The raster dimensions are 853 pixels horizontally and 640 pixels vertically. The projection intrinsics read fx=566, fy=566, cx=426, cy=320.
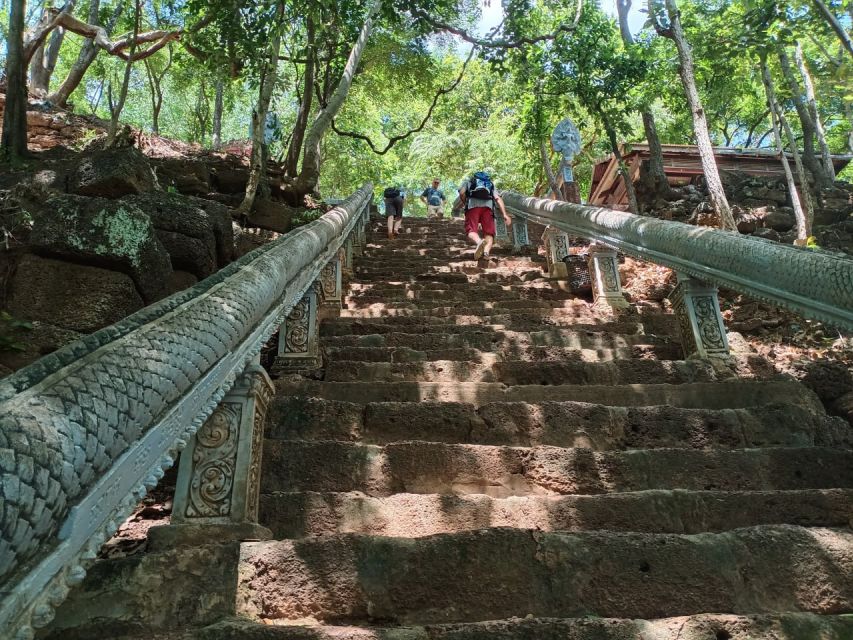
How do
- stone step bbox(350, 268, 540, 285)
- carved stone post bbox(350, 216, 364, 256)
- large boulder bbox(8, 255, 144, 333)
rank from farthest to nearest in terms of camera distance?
1. carved stone post bbox(350, 216, 364, 256)
2. stone step bbox(350, 268, 540, 285)
3. large boulder bbox(8, 255, 144, 333)

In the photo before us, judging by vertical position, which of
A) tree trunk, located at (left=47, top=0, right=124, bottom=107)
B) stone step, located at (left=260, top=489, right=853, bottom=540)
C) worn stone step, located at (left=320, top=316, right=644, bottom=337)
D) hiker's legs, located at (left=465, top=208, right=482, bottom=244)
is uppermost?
tree trunk, located at (left=47, top=0, right=124, bottom=107)

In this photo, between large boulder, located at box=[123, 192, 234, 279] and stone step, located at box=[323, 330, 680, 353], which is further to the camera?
stone step, located at box=[323, 330, 680, 353]

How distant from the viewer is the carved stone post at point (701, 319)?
3.91 metres

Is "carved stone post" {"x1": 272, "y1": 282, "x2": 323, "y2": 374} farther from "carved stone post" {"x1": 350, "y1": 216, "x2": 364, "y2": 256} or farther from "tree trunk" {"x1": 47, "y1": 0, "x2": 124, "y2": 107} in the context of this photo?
"tree trunk" {"x1": 47, "y1": 0, "x2": 124, "y2": 107}

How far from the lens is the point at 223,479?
6.71ft

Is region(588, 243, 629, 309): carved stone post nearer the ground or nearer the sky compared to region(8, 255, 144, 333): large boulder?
nearer the sky

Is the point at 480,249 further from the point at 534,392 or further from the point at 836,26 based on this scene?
the point at 836,26

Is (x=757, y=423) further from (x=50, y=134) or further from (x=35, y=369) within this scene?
(x=50, y=134)

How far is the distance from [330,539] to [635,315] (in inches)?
161

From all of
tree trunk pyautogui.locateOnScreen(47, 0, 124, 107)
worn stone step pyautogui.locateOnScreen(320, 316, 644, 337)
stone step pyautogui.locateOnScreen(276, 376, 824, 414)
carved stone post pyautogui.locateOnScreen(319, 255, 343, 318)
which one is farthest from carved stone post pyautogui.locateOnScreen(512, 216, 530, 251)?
tree trunk pyautogui.locateOnScreen(47, 0, 124, 107)

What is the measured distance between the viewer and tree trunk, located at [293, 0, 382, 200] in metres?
8.34

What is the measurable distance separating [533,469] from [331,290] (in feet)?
10.1

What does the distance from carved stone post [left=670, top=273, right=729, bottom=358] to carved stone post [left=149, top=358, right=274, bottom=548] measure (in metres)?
3.08

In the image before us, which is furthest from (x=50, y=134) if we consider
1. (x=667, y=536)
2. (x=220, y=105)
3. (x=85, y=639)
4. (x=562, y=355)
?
(x=667, y=536)
